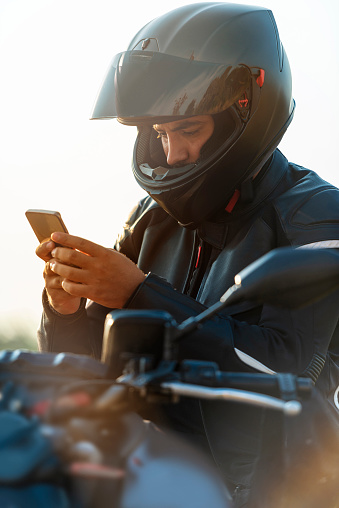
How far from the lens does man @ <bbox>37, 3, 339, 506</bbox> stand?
1.50 m

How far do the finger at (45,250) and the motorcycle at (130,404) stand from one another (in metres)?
0.77

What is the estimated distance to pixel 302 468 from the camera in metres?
0.94

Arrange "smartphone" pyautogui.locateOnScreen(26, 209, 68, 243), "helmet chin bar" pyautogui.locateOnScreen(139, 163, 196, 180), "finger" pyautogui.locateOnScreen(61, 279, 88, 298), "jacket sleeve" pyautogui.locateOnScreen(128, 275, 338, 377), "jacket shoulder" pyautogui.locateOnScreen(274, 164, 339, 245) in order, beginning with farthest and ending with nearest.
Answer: "helmet chin bar" pyautogui.locateOnScreen(139, 163, 196, 180) → "jacket shoulder" pyautogui.locateOnScreen(274, 164, 339, 245) → "smartphone" pyautogui.locateOnScreen(26, 209, 68, 243) → "finger" pyautogui.locateOnScreen(61, 279, 88, 298) → "jacket sleeve" pyautogui.locateOnScreen(128, 275, 338, 377)

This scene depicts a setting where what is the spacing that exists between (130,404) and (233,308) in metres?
0.95

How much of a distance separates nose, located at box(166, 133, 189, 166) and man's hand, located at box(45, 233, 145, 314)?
1.59ft

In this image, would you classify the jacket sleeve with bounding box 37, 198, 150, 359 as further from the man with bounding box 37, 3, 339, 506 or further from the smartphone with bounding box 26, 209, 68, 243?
the smartphone with bounding box 26, 209, 68, 243

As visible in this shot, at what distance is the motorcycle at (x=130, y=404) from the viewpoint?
0.65 meters

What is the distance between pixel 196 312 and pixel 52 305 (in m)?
0.54

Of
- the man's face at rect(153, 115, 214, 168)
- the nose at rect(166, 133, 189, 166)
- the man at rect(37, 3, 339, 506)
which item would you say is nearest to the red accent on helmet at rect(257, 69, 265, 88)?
the man at rect(37, 3, 339, 506)

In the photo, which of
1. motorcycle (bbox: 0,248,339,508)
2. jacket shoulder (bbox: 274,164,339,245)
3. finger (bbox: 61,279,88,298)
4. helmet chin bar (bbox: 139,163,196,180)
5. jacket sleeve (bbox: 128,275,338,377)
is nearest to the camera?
motorcycle (bbox: 0,248,339,508)

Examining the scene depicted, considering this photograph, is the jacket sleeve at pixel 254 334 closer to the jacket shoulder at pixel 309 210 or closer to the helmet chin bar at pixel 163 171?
the jacket shoulder at pixel 309 210

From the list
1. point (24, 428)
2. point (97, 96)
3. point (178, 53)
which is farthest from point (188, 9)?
point (24, 428)

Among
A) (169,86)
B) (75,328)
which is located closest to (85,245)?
(75,328)

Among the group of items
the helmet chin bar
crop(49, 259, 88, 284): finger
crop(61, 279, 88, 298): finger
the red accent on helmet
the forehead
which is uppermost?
the red accent on helmet
